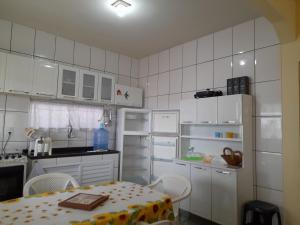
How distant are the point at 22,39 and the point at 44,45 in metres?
0.28

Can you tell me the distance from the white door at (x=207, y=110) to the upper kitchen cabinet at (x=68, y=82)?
1793 millimetres

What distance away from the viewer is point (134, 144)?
3.93 metres

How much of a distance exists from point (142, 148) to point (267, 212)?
2.21 meters

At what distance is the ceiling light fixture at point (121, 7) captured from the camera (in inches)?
90.2

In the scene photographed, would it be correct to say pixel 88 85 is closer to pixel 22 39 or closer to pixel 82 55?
pixel 82 55

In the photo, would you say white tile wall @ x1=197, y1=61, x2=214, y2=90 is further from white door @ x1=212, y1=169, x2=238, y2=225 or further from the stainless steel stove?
the stainless steel stove

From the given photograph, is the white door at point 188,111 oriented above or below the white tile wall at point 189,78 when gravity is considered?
below

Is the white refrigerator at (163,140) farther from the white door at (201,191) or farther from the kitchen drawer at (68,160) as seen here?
the kitchen drawer at (68,160)

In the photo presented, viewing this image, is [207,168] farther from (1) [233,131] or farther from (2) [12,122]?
(2) [12,122]

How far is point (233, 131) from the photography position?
2.69m

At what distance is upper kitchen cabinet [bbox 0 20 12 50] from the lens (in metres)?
2.79

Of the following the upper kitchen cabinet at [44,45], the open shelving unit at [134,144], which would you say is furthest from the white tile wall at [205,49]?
the upper kitchen cabinet at [44,45]

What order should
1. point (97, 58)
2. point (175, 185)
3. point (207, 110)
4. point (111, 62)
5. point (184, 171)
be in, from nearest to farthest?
point (175, 185) → point (207, 110) → point (184, 171) → point (97, 58) → point (111, 62)

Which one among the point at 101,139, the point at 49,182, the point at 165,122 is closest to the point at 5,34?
the point at 101,139
